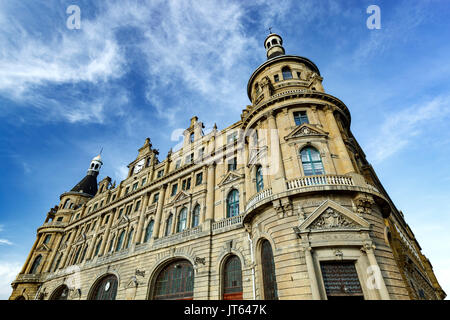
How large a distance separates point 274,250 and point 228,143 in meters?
14.8

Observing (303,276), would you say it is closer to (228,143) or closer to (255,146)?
(255,146)

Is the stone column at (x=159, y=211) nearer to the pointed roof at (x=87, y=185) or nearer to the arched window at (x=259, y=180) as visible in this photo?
the arched window at (x=259, y=180)

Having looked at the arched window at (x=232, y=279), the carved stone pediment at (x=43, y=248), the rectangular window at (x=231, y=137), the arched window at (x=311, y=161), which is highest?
the rectangular window at (x=231, y=137)

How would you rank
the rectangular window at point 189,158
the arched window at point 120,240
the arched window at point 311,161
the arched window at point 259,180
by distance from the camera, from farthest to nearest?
1. the rectangular window at point 189,158
2. the arched window at point 120,240
3. the arched window at point 259,180
4. the arched window at point 311,161

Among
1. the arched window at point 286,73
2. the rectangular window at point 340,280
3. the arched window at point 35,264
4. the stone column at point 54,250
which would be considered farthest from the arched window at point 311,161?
the arched window at point 35,264

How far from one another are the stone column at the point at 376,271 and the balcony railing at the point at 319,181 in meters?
3.81

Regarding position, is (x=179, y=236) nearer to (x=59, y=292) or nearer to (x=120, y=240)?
(x=120, y=240)

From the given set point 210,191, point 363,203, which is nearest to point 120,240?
point 210,191

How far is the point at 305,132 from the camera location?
18469mm

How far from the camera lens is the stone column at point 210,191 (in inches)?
916

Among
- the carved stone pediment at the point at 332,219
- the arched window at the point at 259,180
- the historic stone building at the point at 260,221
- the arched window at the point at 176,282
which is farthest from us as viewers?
the arched window at the point at 176,282

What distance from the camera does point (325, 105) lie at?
20125 mm

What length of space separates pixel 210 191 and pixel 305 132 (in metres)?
11.2
